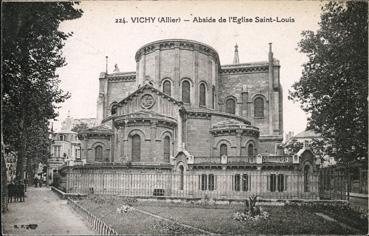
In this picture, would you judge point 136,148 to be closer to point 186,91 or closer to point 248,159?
point 248,159

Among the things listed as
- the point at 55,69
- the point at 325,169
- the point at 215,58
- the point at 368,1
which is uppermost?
the point at 215,58

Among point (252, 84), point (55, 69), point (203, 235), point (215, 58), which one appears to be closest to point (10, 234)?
point (203, 235)

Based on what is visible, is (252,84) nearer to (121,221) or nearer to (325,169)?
(325,169)

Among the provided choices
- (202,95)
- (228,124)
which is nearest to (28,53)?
(228,124)

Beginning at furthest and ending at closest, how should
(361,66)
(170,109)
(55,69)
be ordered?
(170,109) < (55,69) < (361,66)

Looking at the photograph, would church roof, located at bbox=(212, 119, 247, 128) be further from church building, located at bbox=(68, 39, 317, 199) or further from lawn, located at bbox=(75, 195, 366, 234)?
lawn, located at bbox=(75, 195, 366, 234)

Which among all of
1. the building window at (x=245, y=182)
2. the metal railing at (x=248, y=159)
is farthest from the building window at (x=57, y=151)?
the building window at (x=245, y=182)

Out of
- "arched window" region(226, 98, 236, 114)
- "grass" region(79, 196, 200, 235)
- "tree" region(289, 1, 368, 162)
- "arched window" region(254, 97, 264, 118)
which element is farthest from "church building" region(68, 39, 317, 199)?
"grass" region(79, 196, 200, 235)
